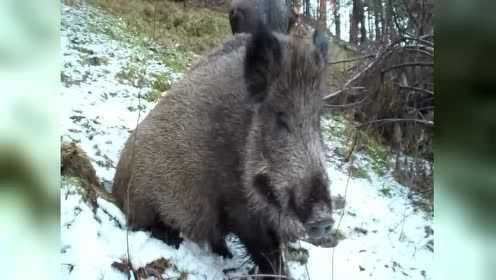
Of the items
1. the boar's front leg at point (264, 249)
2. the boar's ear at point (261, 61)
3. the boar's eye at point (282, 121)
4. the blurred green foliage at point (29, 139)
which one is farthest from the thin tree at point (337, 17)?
the blurred green foliage at point (29, 139)

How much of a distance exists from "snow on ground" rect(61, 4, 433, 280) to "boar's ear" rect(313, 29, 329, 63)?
0.68 ft

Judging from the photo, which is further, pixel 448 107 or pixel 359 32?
pixel 359 32

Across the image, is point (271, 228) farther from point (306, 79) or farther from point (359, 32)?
point (359, 32)

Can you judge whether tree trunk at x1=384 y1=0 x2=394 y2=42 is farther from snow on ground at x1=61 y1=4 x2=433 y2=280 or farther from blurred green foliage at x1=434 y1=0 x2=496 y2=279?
snow on ground at x1=61 y1=4 x2=433 y2=280

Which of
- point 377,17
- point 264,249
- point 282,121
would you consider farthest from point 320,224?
point 377,17

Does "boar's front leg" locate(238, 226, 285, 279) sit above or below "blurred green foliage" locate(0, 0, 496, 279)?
below

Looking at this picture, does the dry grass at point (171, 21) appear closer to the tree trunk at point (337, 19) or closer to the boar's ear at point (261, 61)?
the boar's ear at point (261, 61)

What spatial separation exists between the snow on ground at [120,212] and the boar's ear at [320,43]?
0.21 m

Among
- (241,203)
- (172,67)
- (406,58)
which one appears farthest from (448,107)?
(172,67)

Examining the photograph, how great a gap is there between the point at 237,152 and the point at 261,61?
27 cm

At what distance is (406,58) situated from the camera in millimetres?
1875

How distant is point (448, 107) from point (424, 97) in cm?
17

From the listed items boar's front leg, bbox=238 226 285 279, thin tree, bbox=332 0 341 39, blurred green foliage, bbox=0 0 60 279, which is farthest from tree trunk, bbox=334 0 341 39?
blurred green foliage, bbox=0 0 60 279

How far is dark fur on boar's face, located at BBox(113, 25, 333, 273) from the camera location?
157 centimetres
